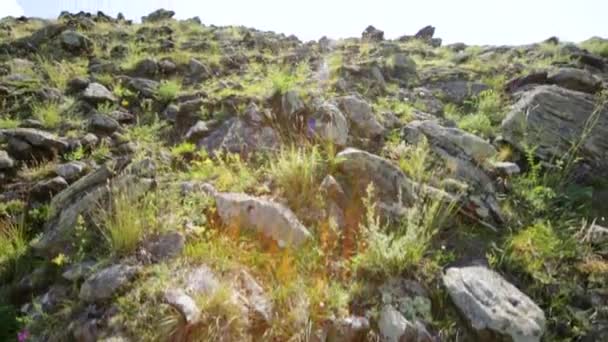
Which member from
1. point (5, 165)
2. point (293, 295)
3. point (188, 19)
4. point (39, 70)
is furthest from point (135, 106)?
point (188, 19)

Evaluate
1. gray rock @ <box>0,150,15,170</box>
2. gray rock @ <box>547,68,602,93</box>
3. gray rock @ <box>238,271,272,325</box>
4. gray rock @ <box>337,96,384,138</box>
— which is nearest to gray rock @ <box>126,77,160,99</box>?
gray rock @ <box>0,150,15,170</box>

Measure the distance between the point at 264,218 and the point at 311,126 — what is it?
1.77 metres

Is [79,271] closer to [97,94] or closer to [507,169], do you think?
[97,94]

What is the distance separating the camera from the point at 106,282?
9.45 feet

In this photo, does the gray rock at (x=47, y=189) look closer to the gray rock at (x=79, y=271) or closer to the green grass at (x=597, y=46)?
the gray rock at (x=79, y=271)

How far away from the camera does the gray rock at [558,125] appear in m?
4.94

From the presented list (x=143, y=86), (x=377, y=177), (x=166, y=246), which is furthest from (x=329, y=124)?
(x=143, y=86)

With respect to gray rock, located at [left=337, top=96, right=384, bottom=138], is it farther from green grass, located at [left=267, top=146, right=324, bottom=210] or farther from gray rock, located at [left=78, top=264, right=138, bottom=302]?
gray rock, located at [left=78, top=264, right=138, bottom=302]

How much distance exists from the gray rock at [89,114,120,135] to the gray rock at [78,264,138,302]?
3.06 m

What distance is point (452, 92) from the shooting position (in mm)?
7336

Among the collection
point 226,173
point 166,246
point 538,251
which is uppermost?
point 226,173

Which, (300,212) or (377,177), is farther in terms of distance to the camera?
(377,177)

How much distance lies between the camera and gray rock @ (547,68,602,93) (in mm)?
6461

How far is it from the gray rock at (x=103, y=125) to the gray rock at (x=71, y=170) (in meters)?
1.05
